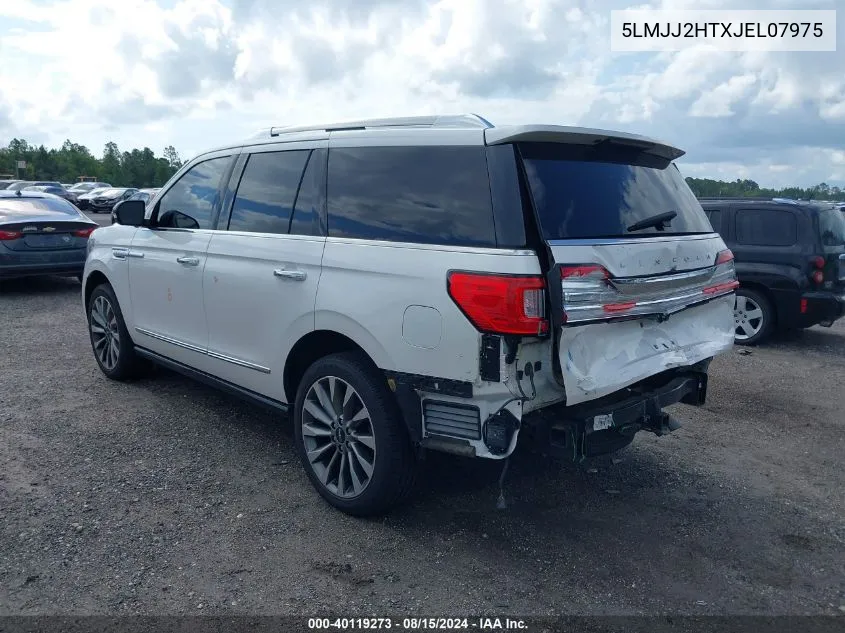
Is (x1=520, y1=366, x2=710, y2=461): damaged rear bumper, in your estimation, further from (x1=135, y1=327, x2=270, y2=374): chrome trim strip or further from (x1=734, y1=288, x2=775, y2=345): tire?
(x1=734, y1=288, x2=775, y2=345): tire

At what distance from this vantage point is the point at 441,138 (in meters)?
3.63

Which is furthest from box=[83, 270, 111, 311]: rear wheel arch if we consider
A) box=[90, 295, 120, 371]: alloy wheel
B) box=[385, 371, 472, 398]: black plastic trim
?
box=[385, 371, 472, 398]: black plastic trim

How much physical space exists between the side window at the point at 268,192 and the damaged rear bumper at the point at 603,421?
1.92 m

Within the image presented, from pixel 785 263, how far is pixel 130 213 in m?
7.14

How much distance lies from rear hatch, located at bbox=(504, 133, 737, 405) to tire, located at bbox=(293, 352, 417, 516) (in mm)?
922

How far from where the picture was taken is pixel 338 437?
396cm

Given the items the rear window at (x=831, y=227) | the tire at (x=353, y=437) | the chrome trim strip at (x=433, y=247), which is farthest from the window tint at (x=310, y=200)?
the rear window at (x=831, y=227)

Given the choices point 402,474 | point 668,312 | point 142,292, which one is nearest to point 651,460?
point 668,312

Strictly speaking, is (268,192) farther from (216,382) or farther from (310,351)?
(216,382)

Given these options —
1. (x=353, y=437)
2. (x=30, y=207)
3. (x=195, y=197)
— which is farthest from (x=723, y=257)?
(x=30, y=207)

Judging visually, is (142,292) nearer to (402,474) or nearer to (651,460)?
(402,474)

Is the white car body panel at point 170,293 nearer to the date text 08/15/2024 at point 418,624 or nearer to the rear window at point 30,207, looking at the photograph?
the date text 08/15/2024 at point 418,624

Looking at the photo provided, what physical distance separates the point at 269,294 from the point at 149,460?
141 cm

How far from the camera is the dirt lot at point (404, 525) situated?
10.7 ft
